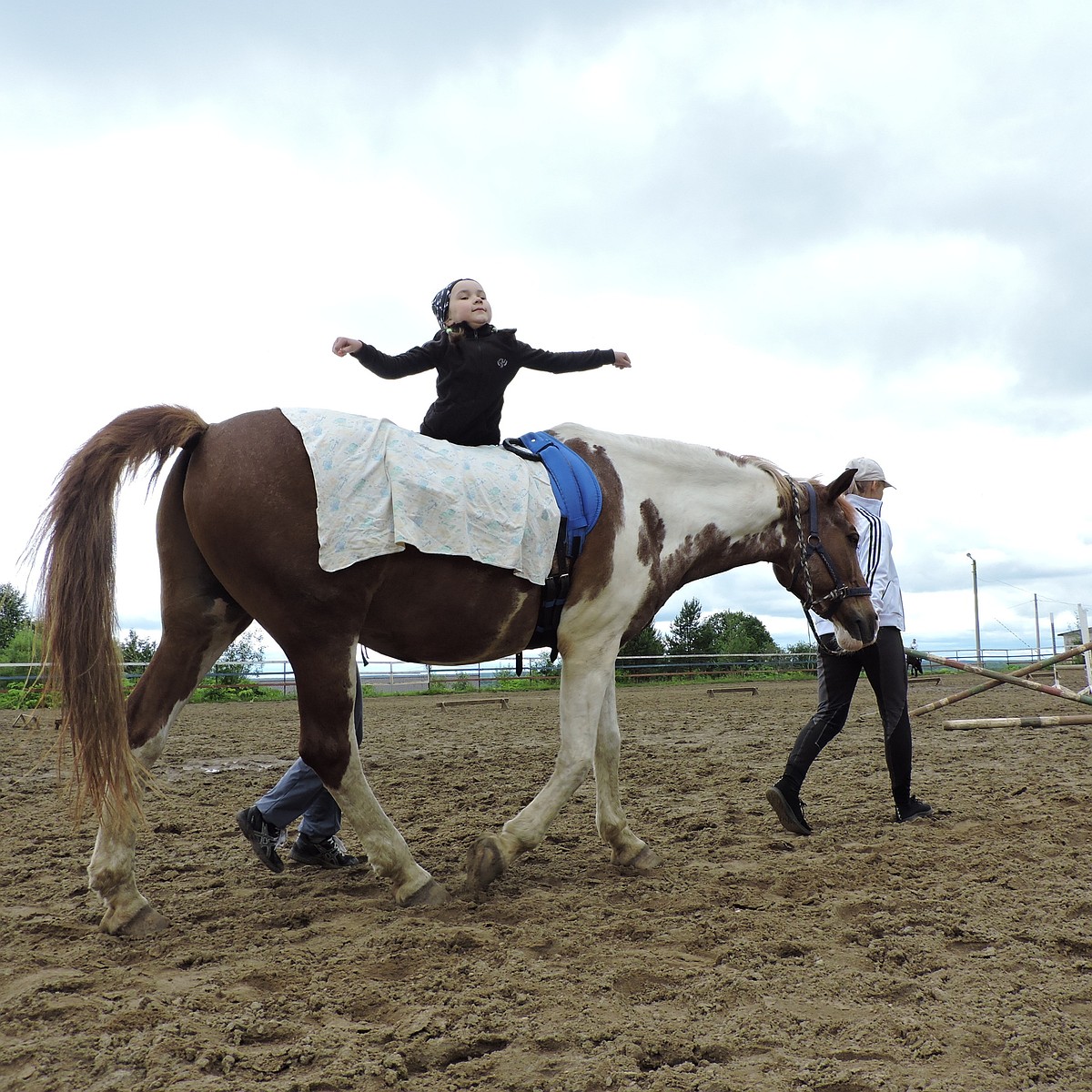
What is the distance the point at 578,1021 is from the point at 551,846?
2.30 m

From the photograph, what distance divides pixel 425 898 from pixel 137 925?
1108 mm

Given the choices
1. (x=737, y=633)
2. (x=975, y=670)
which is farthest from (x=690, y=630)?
(x=975, y=670)

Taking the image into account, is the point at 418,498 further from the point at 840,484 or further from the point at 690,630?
the point at 690,630

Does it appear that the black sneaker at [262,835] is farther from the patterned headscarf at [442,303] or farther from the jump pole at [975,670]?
the jump pole at [975,670]

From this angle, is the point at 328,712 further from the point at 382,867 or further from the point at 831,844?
the point at 831,844

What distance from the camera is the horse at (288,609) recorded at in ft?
10.8

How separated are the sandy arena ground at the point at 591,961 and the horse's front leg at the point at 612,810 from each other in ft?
0.38

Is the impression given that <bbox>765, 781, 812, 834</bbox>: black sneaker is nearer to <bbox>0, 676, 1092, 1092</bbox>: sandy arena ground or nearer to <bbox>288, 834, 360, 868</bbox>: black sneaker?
<bbox>0, 676, 1092, 1092</bbox>: sandy arena ground

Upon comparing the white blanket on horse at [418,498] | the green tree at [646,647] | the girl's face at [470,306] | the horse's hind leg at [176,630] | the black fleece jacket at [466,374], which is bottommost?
the green tree at [646,647]

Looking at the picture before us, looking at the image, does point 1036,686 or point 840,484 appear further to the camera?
point 1036,686

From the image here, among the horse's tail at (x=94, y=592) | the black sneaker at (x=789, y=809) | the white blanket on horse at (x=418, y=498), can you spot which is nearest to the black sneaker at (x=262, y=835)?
the horse's tail at (x=94, y=592)

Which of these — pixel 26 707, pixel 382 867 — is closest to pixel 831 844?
pixel 382 867

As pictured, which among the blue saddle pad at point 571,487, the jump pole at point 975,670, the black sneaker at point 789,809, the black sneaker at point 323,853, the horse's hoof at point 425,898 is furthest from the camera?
the jump pole at point 975,670

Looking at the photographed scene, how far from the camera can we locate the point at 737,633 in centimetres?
5059
